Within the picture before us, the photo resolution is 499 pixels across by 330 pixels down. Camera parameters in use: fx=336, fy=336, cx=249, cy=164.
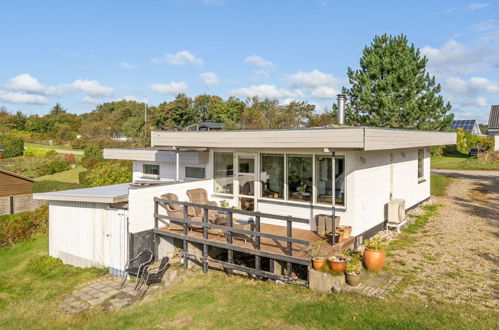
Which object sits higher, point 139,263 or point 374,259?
point 374,259

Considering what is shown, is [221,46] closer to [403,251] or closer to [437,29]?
[437,29]

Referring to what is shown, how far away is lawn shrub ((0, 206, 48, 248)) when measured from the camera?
13.8m

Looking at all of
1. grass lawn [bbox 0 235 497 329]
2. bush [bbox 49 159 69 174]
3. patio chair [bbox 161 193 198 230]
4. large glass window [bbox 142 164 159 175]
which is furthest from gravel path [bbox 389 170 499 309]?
bush [bbox 49 159 69 174]

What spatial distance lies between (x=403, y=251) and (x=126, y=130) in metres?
50.5

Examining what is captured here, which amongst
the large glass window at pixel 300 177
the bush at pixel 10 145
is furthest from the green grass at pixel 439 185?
the bush at pixel 10 145

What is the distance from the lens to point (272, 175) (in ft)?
33.9

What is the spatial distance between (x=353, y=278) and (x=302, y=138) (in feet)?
11.7

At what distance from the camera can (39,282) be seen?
31.4ft

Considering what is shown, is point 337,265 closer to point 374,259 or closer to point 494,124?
point 374,259

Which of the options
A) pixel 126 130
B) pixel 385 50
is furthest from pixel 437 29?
pixel 126 130

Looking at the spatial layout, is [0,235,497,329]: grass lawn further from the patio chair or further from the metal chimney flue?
the metal chimney flue

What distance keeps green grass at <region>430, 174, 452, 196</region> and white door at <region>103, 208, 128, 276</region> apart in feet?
56.4

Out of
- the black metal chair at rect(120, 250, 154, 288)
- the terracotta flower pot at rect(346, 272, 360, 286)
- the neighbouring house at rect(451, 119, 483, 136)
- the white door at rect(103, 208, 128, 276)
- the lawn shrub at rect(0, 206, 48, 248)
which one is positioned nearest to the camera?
the terracotta flower pot at rect(346, 272, 360, 286)

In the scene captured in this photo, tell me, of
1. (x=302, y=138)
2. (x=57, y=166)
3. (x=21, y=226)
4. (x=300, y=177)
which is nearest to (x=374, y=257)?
(x=300, y=177)
